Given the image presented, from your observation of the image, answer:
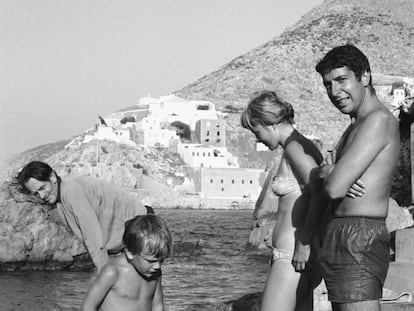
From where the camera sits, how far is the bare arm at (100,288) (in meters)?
3.20

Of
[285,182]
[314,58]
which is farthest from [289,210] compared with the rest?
[314,58]

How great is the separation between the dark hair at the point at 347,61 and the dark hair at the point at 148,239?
3.37ft

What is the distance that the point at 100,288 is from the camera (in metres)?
3.23

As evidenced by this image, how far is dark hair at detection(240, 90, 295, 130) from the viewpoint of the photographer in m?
3.40

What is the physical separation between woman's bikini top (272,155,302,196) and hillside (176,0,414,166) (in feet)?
265

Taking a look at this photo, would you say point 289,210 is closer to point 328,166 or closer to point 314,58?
point 328,166

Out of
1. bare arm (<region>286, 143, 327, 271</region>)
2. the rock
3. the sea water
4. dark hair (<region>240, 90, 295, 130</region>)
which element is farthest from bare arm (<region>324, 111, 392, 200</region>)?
the rock

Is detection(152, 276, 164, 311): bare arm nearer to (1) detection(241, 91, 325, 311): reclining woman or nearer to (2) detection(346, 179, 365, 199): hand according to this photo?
(1) detection(241, 91, 325, 311): reclining woman

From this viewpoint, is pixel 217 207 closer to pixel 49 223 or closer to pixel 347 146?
pixel 49 223

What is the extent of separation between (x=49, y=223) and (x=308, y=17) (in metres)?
111

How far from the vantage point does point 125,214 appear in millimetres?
3814

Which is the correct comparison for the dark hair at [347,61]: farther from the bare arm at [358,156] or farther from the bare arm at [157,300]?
the bare arm at [157,300]

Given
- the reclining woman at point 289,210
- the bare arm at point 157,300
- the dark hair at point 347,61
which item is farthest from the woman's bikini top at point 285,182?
the bare arm at point 157,300

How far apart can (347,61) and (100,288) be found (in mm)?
1537
